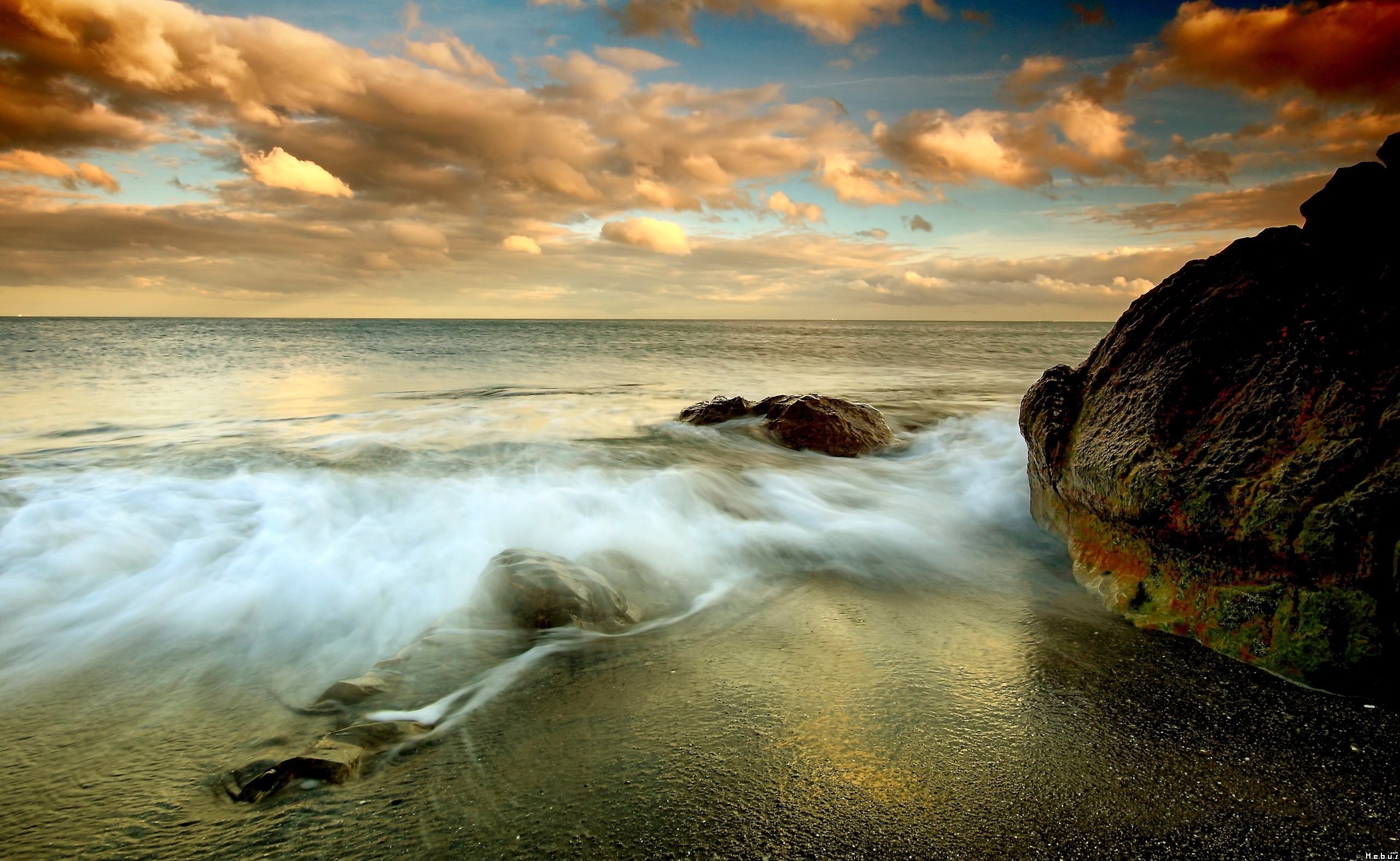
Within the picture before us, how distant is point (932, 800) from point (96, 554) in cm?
504

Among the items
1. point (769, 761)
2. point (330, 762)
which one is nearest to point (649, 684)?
point (769, 761)

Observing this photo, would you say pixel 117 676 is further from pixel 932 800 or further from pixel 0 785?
pixel 932 800

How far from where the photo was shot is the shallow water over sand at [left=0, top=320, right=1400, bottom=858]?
Result: 194 centimetres

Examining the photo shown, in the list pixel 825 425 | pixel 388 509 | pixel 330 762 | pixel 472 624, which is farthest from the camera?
pixel 825 425

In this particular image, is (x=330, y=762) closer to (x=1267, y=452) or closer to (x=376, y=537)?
(x=376, y=537)

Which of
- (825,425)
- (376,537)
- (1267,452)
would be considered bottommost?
(376,537)

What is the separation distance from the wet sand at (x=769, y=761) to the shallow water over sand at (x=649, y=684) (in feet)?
0.04

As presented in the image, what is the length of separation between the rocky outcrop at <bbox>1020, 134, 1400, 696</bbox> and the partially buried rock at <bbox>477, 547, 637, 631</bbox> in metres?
2.65

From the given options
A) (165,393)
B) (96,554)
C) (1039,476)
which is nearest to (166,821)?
(96,554)

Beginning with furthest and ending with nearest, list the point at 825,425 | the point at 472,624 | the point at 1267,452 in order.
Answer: the point at 825,425 < the point at 472,624 < the point at 1267,452

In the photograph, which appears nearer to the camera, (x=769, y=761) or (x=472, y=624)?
(x=769, y=761)

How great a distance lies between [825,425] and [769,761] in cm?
624

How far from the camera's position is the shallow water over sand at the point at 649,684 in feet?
6.37

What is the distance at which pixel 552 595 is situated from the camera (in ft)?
11.2
